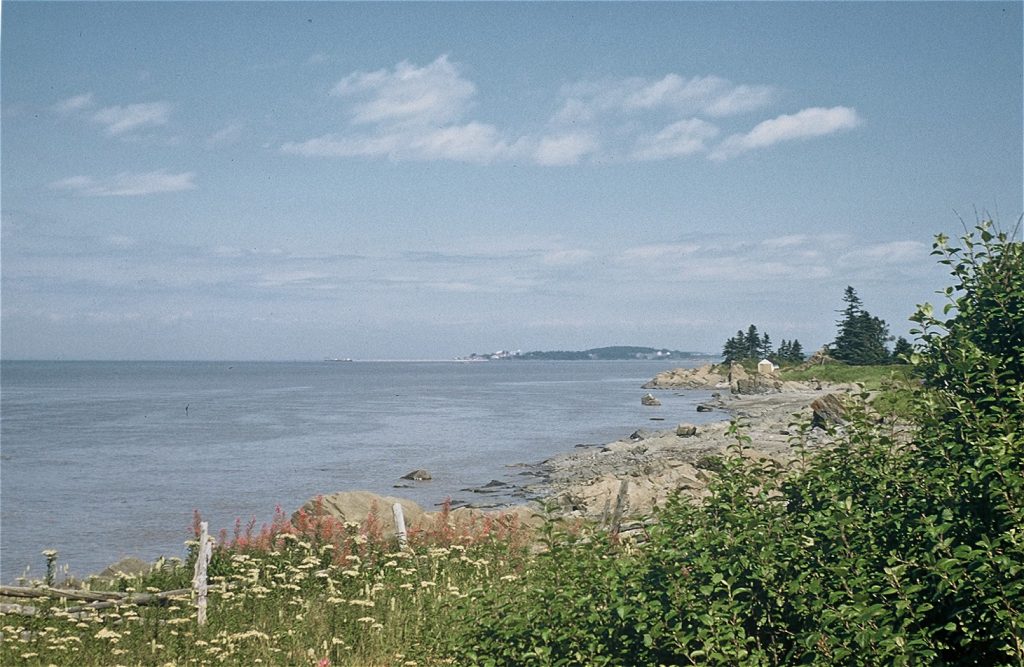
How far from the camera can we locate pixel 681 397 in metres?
111

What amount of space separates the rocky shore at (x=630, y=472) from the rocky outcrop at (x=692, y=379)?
2367 inches

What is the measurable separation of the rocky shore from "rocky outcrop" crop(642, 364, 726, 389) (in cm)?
6011

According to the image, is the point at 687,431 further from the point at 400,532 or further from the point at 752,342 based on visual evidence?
the point at 752,342

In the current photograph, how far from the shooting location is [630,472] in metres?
37.2

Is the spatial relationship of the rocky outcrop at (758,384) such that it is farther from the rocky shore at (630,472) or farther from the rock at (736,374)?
the rocky shore at (630,472)

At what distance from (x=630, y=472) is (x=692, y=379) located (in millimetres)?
104427

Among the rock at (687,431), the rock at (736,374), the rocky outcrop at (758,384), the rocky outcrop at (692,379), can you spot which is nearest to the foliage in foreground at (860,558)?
the rock at (687,431)

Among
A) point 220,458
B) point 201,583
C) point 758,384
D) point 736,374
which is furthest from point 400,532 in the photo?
point 736,374

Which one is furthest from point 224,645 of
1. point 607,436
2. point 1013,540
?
point 607,436

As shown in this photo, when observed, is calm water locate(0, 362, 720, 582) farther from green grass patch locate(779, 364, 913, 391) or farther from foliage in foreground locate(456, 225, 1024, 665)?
foliage in foreground locate(456, 225, 1024, 665)

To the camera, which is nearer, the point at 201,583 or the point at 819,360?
the point at 201,583

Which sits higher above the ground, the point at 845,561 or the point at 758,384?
the point at 845,561

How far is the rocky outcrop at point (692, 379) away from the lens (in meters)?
137

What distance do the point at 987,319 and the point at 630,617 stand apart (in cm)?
372
